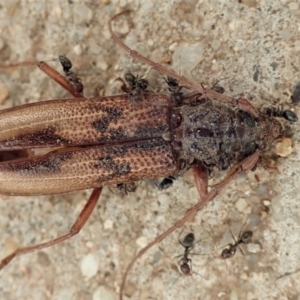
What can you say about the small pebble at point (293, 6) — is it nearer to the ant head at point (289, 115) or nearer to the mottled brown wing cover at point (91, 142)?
the ant head at point (289, 115)

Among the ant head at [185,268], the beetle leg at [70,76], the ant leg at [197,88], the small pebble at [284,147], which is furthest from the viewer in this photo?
the ant head at [185,268]

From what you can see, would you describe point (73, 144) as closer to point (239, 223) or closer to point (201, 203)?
→ point (201, 203)

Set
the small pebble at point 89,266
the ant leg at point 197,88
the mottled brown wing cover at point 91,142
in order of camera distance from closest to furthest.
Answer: the ant leg at point 197,88 → the mottled brown wing cover at point 91,142 → the small pebble at point 89,266

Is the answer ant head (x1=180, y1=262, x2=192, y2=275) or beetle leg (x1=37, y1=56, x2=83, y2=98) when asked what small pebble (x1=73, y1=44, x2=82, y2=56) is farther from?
ant head (x1=180, y1=262, x2=192, y2=275)

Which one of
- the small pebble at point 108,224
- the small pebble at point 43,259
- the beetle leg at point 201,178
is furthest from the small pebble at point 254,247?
the small pebble at point 43,259

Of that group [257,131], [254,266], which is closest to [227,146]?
[257,131]

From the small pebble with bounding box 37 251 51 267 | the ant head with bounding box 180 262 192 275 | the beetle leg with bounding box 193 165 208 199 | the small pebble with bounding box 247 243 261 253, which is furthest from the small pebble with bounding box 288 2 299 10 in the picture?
the small pebble with bounding box 37 251 51 267

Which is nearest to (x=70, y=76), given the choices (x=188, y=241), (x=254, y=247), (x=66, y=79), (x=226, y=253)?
(x=66, y=79)
